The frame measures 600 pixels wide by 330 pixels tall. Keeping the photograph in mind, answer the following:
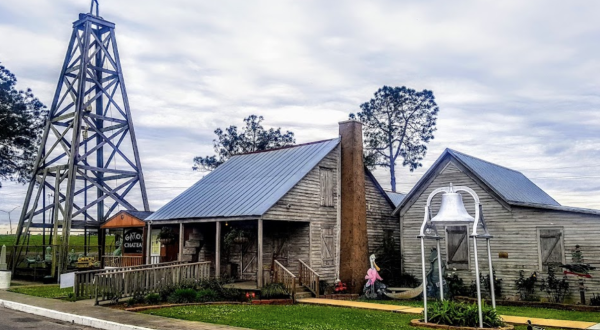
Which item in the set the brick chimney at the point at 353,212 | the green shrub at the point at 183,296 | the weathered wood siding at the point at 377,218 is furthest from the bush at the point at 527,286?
the green shrub at the point at 183,296

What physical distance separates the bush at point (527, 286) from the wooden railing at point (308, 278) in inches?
286

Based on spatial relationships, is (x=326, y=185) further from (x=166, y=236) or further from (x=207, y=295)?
(x=207, y=295)

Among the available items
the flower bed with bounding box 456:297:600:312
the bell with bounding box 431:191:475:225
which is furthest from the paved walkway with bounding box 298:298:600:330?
the flower bed with bounding box 456:297:600:312

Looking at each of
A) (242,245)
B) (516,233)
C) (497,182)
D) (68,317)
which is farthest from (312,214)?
(68,317)

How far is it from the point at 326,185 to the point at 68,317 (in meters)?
12.3

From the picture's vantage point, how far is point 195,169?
50500mm

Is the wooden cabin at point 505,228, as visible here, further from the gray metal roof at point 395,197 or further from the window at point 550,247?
the gray metal roof at point 395,197

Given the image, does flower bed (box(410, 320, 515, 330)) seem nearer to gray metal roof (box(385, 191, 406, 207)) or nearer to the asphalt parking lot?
the asphalt parking lot

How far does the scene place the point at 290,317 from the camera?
15.1 meters

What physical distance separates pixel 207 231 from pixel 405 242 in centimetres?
869

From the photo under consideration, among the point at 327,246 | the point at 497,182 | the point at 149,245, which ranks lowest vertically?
the point at 327,246

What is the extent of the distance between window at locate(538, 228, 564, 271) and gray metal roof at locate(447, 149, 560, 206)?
144cm

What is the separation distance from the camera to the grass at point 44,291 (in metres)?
20.7

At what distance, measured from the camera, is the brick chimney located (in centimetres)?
2378
